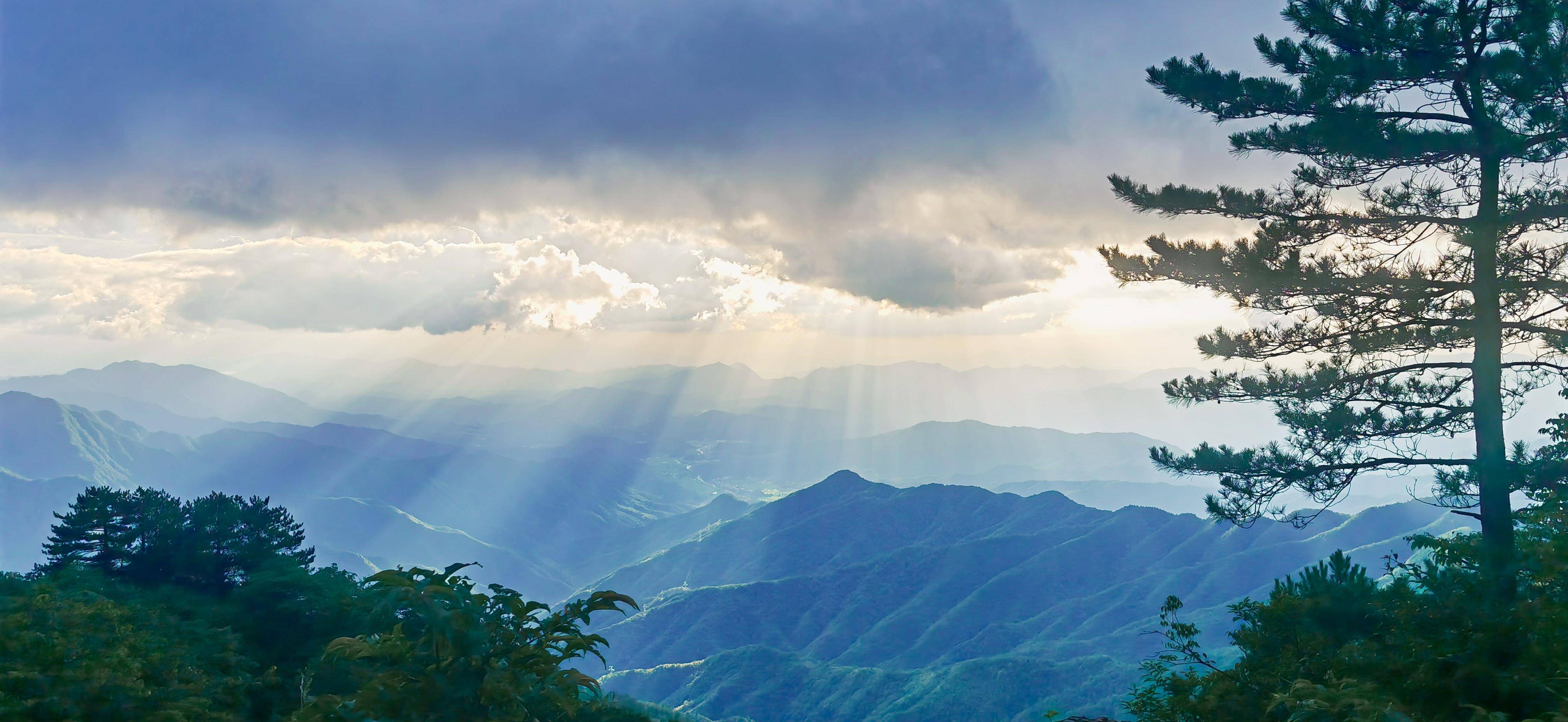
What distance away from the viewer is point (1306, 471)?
16797mm

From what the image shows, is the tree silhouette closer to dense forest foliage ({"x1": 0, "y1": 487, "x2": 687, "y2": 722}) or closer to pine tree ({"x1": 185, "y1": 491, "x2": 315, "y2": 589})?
pine tree ({"x1": 185, "y1": 491, "x2": 315, "y2": 589})

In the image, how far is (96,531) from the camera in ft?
116

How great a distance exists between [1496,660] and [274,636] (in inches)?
996

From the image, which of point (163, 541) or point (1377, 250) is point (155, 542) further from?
point (1377, 250)

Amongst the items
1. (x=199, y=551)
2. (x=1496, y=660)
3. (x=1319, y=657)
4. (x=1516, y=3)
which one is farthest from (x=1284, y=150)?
(x=199, y=551)

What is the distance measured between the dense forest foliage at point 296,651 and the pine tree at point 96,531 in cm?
931

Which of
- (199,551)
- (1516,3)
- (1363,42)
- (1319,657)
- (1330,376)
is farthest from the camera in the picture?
(199,551)

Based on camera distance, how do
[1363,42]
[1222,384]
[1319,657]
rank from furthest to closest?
[1222,384]
[1363,42]
[1319,657]

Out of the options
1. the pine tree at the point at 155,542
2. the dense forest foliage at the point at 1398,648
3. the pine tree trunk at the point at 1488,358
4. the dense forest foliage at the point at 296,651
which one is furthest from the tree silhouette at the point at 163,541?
the pine tree trunk at the point at 1488,358

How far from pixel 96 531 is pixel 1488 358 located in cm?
4629

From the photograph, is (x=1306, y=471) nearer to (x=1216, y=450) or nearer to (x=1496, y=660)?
(x=1216, y=450)

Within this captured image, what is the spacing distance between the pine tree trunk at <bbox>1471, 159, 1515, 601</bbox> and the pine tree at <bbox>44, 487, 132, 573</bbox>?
4191cm

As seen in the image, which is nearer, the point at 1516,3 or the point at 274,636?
the point at 1516,3

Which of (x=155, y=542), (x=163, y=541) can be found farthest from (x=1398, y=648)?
(x=155, y=542)
